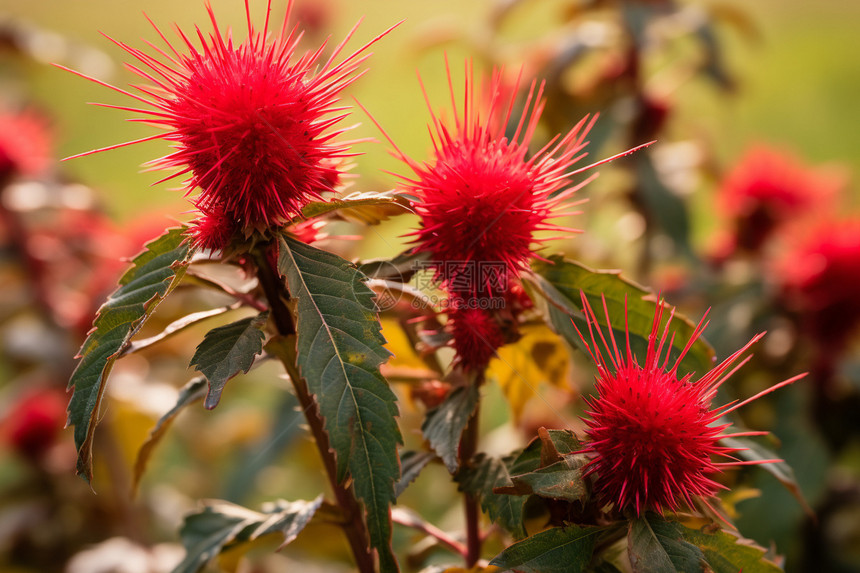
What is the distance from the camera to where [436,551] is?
0.81 m

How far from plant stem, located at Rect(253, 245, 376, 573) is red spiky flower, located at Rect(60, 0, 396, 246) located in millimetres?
48

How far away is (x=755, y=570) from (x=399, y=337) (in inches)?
15.2

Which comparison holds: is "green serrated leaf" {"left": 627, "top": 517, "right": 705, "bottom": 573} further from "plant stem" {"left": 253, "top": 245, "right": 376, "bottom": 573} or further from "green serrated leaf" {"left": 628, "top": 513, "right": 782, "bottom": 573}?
"plant stem" {"left": 253, "top": 245, "right": 376, "bottom": 573}

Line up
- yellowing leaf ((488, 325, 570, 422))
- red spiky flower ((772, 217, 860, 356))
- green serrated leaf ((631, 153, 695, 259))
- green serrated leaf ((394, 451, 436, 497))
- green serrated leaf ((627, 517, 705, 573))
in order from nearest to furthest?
green serrated leaf ((627, 517, 705, 573)) < green serrated leaf ((394, 451, 436, 497)) < yellowing leaf ((488, 325, 570, 422)) < red spiky flower ((772, 217, 860, 356)) < green serrated leaf ((631, 153, 695, 259))

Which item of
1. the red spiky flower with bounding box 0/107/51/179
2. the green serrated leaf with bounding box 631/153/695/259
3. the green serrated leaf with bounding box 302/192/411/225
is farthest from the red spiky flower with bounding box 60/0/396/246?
the red spiky flower with bounding box 0/107/51/179

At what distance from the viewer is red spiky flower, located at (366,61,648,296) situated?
0.56m

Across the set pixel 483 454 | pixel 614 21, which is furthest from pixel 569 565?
pixel 614 21

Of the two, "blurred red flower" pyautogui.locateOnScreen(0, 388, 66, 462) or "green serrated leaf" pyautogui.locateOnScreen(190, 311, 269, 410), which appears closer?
"green serrated leaf" pyautogui.locateOnScreen(190, 311, 269, 410)

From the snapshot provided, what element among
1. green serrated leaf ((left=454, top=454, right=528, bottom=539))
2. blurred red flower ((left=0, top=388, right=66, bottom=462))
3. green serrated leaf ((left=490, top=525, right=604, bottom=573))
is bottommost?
blurred red flower ((left=0, top=388, right=66, bottom=462))

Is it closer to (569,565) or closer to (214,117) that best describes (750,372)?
(569,565)

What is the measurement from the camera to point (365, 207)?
59cm

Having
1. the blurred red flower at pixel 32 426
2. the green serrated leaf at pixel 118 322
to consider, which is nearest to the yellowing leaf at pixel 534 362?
the green serrated leaf at pixel 118 322

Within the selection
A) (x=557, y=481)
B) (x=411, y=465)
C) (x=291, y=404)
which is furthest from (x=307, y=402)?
(x=291, y=404)

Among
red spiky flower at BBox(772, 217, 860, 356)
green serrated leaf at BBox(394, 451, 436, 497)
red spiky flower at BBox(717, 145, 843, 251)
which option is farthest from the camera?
red spiky flower at BBox(717, 145, 843, 251)
